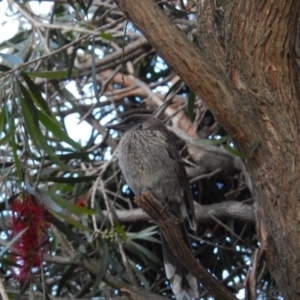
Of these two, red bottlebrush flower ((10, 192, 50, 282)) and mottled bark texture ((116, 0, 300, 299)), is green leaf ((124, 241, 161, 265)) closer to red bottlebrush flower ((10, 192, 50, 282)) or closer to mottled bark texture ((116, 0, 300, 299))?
red bottlebrush flower ((10, 192, 50, 282))

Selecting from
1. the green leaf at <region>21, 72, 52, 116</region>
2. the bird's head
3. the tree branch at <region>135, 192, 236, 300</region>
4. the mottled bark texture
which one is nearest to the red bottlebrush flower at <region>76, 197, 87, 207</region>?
the bird's head

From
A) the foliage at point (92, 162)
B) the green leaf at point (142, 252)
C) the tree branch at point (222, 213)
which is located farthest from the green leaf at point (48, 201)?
the tree branch at point (222, 213)

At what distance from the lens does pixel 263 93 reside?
304 cm

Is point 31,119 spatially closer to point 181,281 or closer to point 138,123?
point 138,123

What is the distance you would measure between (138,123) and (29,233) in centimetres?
97

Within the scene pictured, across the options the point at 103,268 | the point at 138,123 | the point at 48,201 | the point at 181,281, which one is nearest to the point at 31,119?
the point at 48,201

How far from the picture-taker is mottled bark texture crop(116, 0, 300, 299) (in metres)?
2.96

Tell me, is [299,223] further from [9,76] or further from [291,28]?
[9,76]

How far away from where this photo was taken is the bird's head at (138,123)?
14.3 ft

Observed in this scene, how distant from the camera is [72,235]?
4246 mm

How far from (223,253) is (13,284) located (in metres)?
1.38

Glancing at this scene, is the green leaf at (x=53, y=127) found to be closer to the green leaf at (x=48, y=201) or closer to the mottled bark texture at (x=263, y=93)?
the green leaf at (x=48, y=201)

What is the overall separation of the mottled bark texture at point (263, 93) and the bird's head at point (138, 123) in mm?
1296

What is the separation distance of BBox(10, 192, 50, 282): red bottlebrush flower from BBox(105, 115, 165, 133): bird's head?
2.37ft
